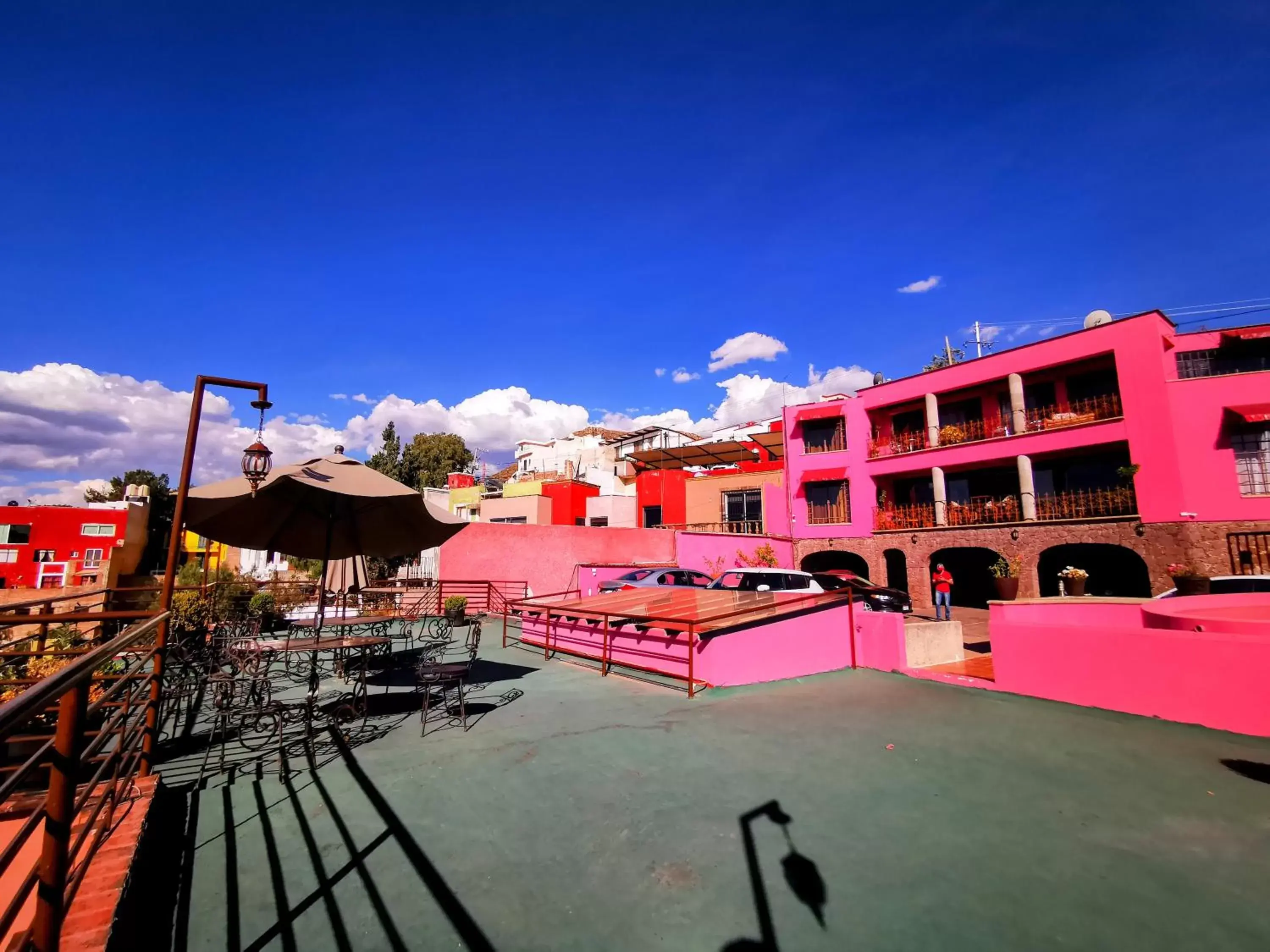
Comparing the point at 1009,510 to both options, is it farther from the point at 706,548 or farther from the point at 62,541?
the point at 62,541

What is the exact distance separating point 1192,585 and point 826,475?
12.7 m

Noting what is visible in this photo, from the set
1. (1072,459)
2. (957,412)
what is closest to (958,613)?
(1072,459)

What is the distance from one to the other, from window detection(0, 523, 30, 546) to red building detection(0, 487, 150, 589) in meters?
0.03

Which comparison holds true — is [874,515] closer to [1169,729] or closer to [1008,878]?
[1169,729]

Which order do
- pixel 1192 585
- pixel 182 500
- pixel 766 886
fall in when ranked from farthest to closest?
pixel 1192 585 < pixel 182 500 < pixel 766 886

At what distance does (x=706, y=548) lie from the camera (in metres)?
23.4

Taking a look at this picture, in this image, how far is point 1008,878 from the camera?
3.32 metres

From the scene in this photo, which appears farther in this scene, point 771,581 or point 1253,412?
point 1253,412

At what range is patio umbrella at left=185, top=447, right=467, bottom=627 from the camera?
5844 millimetres

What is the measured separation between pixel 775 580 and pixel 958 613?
10.4 m

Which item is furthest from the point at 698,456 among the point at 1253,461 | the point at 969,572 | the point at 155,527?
the point at 155,527

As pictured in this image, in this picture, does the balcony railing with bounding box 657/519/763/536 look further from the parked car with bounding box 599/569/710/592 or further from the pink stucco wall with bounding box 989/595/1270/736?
the pink stucco wall with bounding box 989/595/1270/736

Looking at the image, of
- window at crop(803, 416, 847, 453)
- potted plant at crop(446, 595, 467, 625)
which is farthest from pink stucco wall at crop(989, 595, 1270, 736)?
window at crop(803, 416, 847, 453)

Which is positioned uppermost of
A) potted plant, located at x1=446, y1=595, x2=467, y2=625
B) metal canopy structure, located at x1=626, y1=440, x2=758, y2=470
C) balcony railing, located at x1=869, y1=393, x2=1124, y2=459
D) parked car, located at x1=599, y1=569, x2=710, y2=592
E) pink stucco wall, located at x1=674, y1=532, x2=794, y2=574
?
metal canopy structure, located at x1=626, y1=440, x2=758, y2=470
